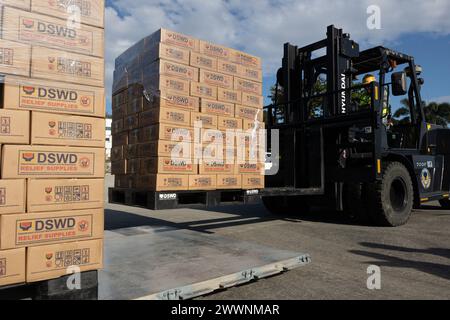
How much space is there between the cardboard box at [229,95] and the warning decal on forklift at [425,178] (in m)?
4.79

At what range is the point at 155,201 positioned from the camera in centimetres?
402

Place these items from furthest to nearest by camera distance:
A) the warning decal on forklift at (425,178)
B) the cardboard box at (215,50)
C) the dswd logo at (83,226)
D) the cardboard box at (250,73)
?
the warning decal on forklift at (425,178), the cardboard box at (250,73), the cardboard box at (215,50), the dswd logo at (83,226)

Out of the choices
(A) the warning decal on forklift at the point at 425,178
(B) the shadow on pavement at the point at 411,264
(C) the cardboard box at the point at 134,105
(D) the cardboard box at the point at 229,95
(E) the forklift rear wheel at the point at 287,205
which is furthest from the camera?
(E) the forklift rear wheel at the point at 287,205

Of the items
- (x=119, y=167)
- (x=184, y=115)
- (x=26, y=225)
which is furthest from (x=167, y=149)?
(x=26, y=225)

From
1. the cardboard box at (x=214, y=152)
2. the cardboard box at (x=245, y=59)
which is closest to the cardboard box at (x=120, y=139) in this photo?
the cardboard box at (x=214, y=152)

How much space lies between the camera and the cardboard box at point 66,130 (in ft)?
8.41

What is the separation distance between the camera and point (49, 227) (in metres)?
2.58

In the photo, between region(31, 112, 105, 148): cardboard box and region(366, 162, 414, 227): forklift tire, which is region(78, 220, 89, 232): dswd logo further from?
region(366, 162, 414, 227): forklift tire

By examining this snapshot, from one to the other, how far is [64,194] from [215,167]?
7.07 ft

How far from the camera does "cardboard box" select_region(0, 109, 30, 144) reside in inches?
95.6

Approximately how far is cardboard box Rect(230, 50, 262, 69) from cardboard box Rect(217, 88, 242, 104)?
0.43 meters

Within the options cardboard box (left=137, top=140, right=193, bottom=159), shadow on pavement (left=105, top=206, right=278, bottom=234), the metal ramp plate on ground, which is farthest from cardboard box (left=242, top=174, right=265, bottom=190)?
shadow on pavement (left=105, top=206, right=278, bottom=234)

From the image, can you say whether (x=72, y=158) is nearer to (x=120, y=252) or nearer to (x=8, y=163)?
(x=8, y=163)

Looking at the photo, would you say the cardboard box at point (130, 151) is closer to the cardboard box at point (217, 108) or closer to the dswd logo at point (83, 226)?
the cardboard box at point (217, 108)
